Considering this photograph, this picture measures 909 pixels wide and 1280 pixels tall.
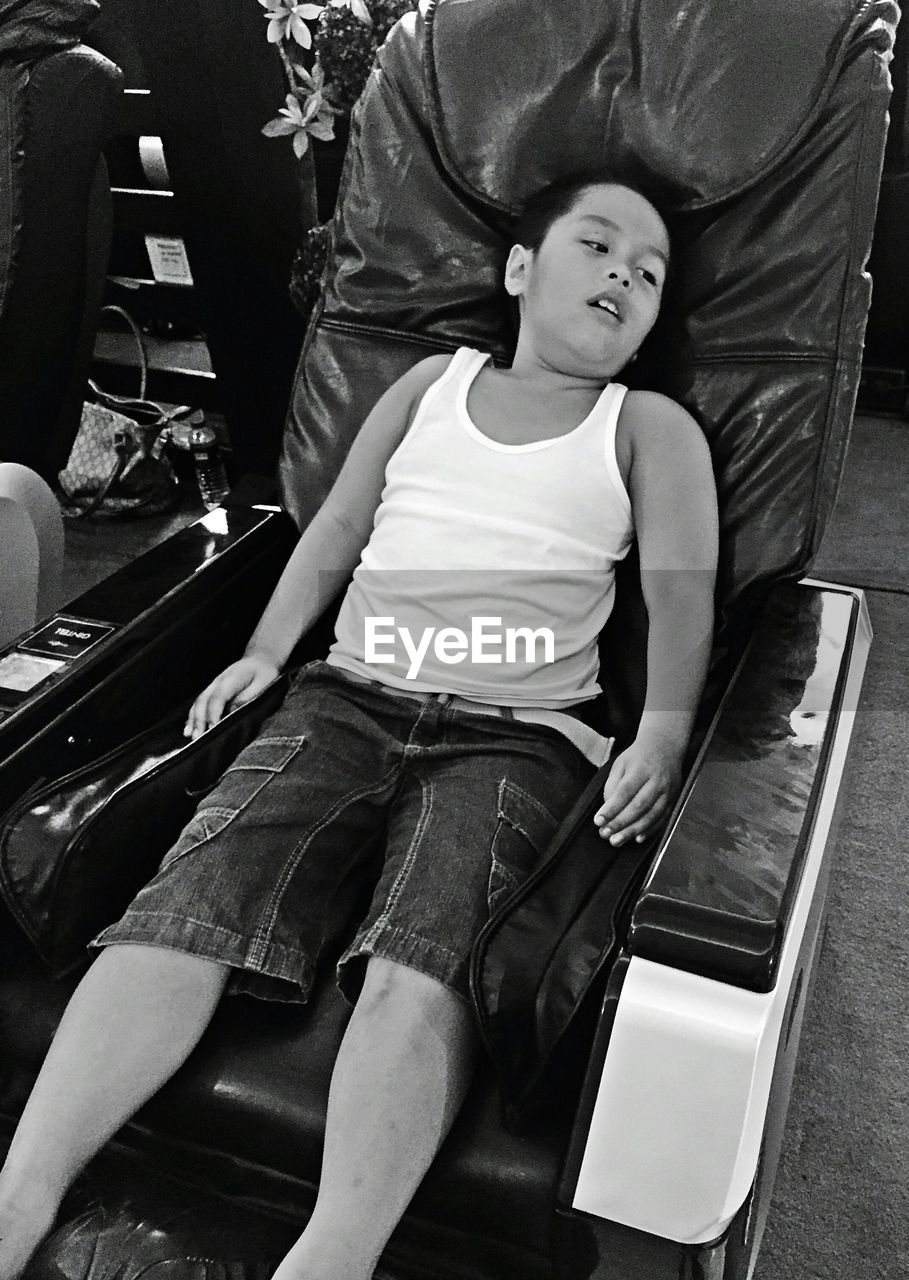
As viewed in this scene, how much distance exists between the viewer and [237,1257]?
785mm

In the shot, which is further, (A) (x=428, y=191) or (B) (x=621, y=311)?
(A) (x=428, y=191)

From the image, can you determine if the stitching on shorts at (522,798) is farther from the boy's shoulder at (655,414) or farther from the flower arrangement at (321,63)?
the flower arrangement at (321,63)

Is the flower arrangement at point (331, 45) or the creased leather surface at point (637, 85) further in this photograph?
the flower arrangement at point (331, 45)

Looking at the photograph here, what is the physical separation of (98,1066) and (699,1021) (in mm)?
447

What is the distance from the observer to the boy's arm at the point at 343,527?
117 cm

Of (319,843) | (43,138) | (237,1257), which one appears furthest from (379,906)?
(43,138)

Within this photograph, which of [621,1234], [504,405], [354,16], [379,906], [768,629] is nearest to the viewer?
[621,1234]

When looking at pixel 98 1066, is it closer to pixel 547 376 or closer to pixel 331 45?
pixel 547 376

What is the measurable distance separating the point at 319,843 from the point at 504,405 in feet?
1.73

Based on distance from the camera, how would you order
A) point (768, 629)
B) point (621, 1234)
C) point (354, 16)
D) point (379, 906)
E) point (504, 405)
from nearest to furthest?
point (621, 1234) < point (379, 906) < point (768, 629) < point (504, 405) < point (354, 16)


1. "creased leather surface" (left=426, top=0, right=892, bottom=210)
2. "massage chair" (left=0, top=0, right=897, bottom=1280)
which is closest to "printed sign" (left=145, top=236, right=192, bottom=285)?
"massage chair" (left=0, top=0, right=897, bottom=1280)

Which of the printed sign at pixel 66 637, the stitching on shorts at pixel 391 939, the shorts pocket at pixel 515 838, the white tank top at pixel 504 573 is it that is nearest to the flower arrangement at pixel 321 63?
the white tank top at pixel 504 573

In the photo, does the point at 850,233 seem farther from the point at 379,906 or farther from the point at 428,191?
the point at 379,906

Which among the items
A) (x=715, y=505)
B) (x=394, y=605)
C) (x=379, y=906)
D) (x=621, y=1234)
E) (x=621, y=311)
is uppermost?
(x=621, y=311)
